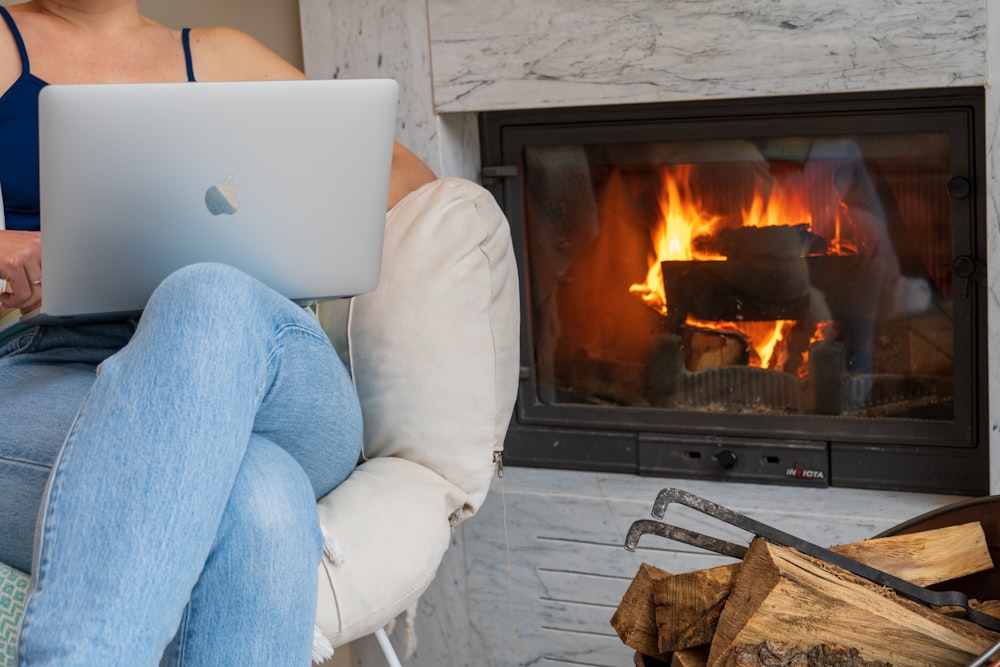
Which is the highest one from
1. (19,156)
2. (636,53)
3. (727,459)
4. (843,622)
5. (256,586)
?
(636,53)

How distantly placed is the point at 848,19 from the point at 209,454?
121 cm

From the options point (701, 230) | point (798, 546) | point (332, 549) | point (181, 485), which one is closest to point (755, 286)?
point (701, 230)

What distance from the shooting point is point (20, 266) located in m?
1.08

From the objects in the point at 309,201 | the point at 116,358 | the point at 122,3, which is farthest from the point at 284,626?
the point at 122,3

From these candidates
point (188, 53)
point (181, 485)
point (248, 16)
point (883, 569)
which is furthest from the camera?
point (248, 16)

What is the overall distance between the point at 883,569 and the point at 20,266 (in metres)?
0.91

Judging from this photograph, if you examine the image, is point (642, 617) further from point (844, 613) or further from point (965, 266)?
point (965, 266)

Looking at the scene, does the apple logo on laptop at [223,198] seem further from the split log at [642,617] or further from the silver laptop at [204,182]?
the split log at [642,617]

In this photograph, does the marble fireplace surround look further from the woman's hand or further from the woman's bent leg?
the woman's bent leg

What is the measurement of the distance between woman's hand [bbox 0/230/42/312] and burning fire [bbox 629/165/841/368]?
113 centimetres

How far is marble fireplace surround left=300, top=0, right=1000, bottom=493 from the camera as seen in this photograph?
5.32 ft

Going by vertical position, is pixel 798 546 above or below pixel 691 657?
above

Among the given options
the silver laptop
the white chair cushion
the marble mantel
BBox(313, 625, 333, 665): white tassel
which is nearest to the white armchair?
the white chair cushion

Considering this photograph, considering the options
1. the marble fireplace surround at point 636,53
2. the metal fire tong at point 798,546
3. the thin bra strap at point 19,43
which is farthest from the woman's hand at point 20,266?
the marble fireplace surround at point 636,53
